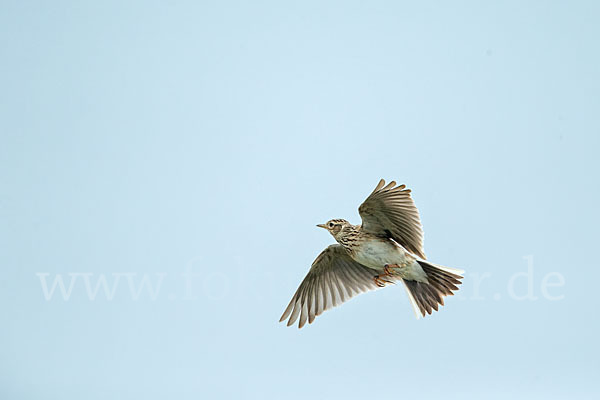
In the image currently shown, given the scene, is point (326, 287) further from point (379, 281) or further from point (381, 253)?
point (381, 253)

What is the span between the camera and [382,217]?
37.9 ft

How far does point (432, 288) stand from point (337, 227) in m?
1.73

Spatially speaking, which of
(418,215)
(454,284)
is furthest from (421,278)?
(418,215)

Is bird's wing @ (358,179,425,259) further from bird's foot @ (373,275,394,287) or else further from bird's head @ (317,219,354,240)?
bird's foot @ (373,275,394,287)

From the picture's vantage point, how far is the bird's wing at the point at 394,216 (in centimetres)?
1106

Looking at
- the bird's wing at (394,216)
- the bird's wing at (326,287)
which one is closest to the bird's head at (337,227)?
the bird's wing at (394,216)

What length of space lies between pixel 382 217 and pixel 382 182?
2.55ft

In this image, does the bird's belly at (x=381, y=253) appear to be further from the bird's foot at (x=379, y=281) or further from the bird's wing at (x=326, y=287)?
the bird's wing at (x=326, y=287)

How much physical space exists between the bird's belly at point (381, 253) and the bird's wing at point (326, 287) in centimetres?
118

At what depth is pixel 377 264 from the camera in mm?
12031

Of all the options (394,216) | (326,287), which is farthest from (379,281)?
(394,216)

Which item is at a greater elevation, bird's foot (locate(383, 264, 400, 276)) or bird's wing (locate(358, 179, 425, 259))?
bird's wing (locate(358, 179, 425, 259))

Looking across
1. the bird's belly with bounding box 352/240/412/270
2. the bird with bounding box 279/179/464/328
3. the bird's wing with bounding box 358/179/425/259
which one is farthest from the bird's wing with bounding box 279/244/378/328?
the bird's wing with bounding box 358/179/425/259

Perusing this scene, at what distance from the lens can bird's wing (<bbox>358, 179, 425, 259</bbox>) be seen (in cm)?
1106
